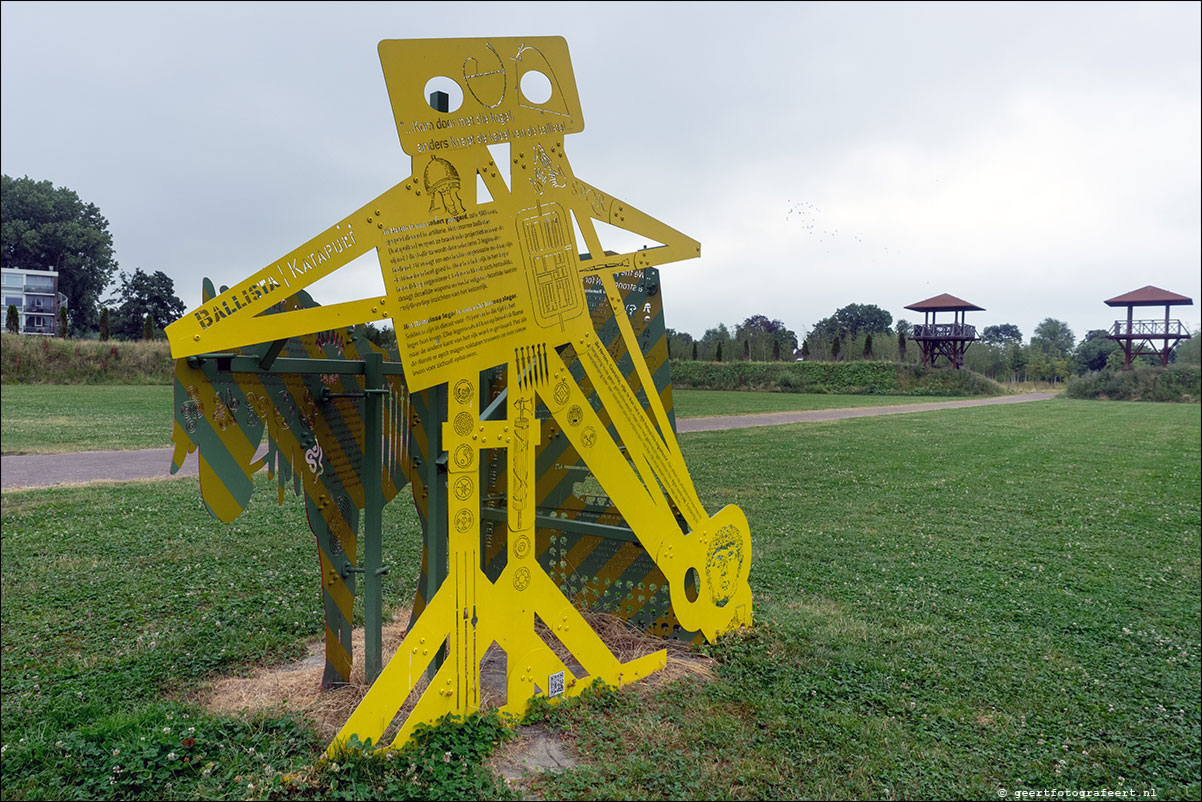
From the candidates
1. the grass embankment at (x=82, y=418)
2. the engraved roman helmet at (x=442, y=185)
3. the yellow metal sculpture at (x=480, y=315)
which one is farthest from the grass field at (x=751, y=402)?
the engraved roman helmet at (x=442, y=185)

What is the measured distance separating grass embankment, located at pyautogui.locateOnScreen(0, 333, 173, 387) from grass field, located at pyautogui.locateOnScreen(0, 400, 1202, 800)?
15670 mm

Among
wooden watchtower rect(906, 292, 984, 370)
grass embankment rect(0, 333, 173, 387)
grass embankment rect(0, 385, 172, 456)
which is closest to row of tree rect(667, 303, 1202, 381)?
wooden watchtower rect(906, 292, 984, 370)

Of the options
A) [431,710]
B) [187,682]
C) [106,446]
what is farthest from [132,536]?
[106,446]

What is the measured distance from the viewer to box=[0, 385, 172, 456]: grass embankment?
45.1ft

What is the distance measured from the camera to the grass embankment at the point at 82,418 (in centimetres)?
1376

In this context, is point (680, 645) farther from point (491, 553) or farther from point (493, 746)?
point (493, 746)

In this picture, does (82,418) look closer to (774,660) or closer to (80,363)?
(80,363)

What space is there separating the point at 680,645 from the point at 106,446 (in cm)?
1315

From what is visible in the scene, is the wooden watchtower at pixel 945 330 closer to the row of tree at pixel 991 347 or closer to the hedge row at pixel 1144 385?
the row of tree at pixel 991 347

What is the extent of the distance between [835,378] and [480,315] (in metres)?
16.5

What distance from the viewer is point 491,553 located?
484cm

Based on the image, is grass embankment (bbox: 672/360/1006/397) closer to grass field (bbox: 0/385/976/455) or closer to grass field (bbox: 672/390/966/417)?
grass field (bbox: 672/390/966/417)

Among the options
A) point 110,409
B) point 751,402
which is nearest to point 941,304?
point 751,402

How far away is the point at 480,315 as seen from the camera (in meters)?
3.28
